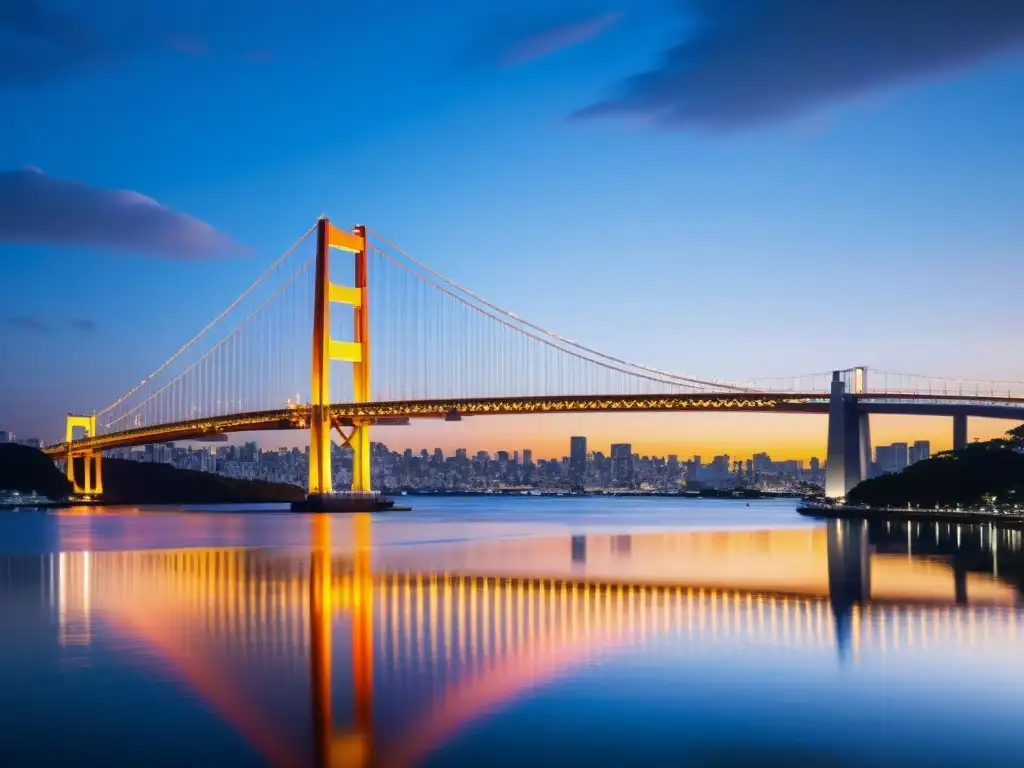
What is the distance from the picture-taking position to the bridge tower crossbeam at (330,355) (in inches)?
1818

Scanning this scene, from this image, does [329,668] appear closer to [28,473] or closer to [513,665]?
[513,665]

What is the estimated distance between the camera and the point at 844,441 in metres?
48.6

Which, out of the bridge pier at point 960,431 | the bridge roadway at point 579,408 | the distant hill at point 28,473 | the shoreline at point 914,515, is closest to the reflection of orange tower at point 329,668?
the bridge roadway at point 579,408

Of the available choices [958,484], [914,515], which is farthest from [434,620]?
[958,484]

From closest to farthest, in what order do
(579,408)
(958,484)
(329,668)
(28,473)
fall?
(329,668)
(579,408)
(958,484)
(28,473)

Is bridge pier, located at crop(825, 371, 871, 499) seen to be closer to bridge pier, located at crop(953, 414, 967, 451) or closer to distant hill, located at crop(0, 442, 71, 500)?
bridge pier, located at crop(953, 414, 967, 451)

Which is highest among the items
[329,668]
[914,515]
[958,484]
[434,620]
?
[329,668]

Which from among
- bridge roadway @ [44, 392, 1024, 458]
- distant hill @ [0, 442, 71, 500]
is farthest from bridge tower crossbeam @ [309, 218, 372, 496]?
distant hill @ [0, 442, 71, 500]

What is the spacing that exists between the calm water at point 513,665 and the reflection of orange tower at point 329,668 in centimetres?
4

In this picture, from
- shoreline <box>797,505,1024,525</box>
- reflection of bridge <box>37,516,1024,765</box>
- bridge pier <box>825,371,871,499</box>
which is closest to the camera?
reflection of bridge <box>37,516,1024,765</box>

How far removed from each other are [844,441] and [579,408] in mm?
12313

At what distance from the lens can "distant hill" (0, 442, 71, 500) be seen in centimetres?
8025

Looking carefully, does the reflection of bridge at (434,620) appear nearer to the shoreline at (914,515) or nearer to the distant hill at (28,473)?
the shoreline at (914,515)

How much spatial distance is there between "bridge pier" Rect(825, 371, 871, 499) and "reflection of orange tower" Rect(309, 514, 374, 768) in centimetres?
3026
